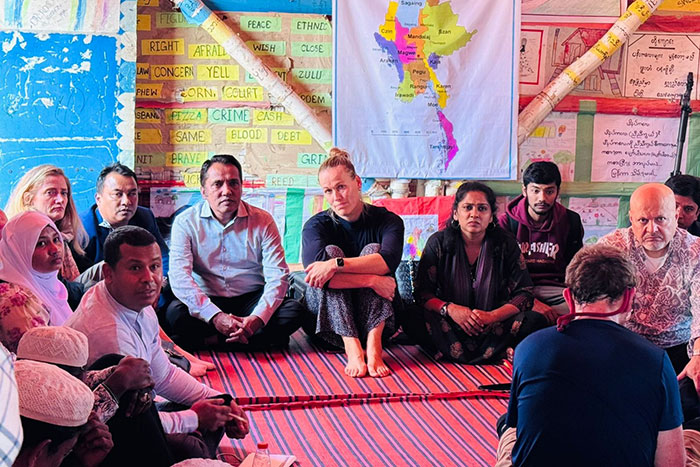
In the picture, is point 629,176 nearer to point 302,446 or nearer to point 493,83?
point 493,83

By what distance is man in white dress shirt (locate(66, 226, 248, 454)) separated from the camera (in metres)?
2.55

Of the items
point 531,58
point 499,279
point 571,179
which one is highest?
point 531,58

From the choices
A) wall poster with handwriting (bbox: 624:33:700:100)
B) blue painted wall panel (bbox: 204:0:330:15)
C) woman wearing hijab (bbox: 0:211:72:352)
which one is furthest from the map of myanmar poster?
woman wearing hijab (bbox: 0:211:72:352)

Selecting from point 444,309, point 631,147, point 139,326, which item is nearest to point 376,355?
point 444,309

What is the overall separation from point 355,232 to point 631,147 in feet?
8.28

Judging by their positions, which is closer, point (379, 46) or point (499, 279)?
point (499, 279)

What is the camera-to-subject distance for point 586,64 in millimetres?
5598

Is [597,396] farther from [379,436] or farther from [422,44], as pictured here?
[422,44]

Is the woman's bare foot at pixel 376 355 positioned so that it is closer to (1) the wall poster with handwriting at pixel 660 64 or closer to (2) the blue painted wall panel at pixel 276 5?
(2) the blue painted wall panel at pixel 276 5

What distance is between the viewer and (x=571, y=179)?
5863 mm

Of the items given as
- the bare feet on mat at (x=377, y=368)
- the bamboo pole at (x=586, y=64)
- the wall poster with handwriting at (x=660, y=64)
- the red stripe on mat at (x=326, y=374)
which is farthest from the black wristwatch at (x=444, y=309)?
the wall poster with handwriting at (x=660, y=64)

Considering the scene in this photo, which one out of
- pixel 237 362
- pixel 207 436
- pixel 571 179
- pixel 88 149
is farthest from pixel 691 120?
pixel 207 436

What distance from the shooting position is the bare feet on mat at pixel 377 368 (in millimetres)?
3998

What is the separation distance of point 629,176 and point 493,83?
120 cm
